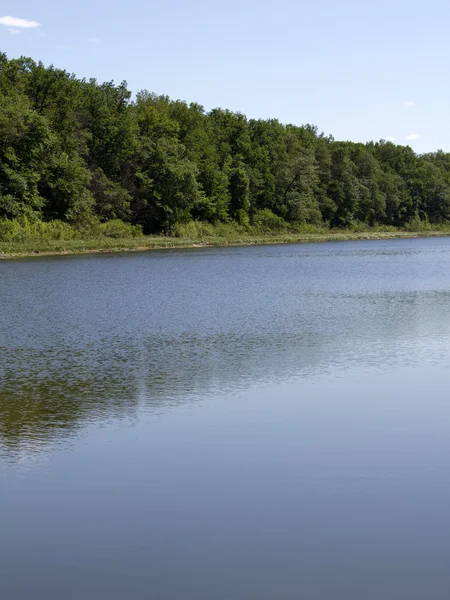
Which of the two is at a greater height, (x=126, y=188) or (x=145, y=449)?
(x=126, y=188)

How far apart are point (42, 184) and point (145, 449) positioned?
64502 millimetres

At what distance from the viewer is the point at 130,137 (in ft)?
269

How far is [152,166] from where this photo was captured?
85062mm

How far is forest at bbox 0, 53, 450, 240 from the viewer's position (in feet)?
226

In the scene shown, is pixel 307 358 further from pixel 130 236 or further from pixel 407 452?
pixel 130 236

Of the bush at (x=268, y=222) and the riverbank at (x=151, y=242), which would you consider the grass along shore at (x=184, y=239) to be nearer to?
the riverbank at (x=151, y=242)

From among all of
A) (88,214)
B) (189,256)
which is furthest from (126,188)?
(189,256)

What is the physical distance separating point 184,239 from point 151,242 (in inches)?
256

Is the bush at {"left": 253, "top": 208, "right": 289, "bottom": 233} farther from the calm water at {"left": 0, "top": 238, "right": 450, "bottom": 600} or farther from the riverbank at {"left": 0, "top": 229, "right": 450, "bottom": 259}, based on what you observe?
the calm water at {"left": 0, "top": 238, "right": 450, "bottom": 600}

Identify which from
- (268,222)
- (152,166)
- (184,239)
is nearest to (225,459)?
(184,239)

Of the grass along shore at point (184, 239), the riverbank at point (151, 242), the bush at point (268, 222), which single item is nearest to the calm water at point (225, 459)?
the riverbank at point (151, 242)

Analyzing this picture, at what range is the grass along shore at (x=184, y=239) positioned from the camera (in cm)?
6500

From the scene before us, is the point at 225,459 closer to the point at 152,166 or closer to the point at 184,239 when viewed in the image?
the point at 184,239

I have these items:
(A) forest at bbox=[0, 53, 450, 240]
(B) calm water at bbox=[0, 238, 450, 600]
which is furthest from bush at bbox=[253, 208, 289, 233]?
(B) calm water at bbox=[0, 238, 450, 600]
